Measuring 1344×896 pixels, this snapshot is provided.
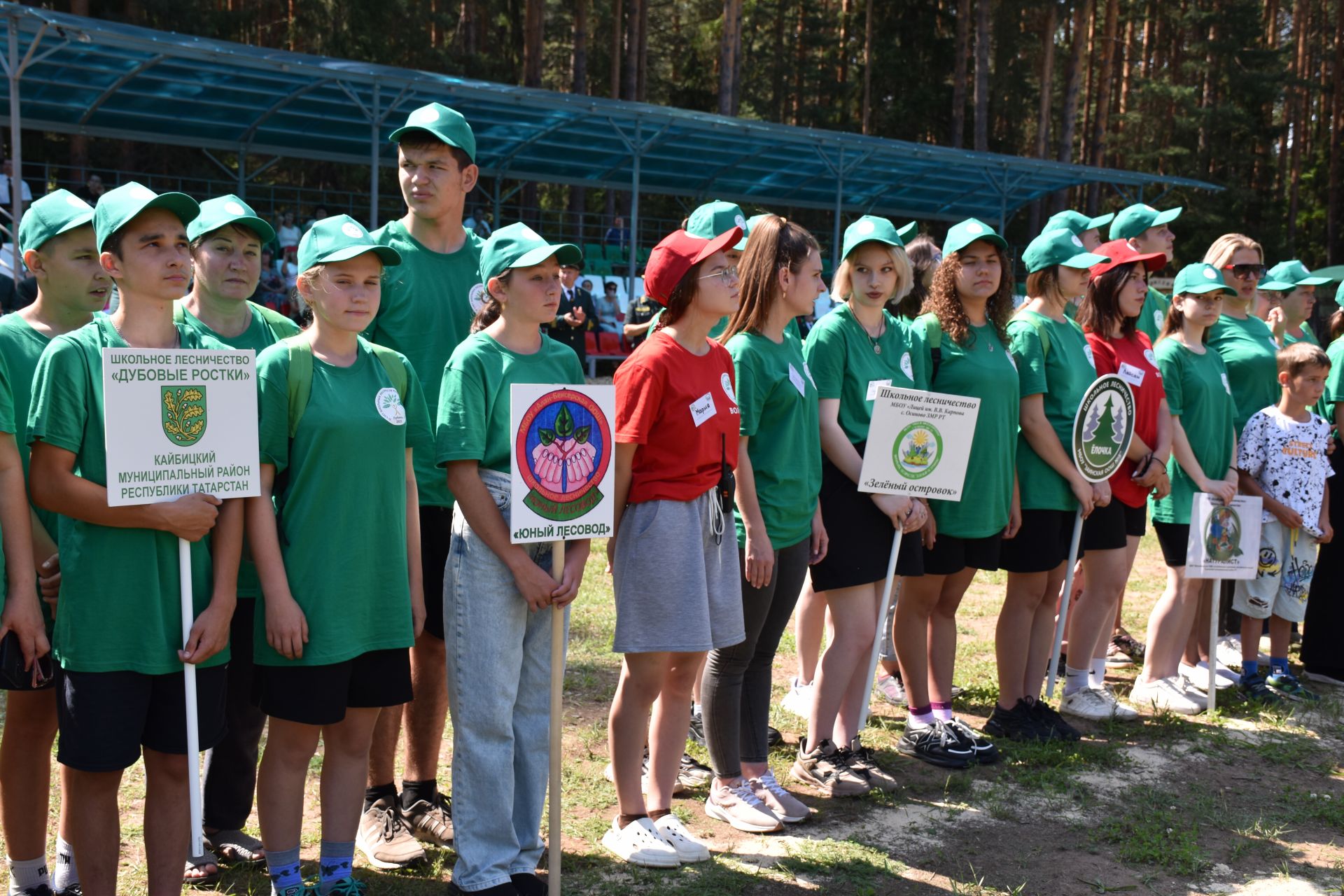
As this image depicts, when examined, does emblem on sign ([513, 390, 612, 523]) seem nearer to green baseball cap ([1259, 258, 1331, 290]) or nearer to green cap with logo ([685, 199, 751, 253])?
green cap with logo ([685, 199, 751, 253])

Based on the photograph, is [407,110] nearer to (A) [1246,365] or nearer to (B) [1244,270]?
(B) [1244,270]

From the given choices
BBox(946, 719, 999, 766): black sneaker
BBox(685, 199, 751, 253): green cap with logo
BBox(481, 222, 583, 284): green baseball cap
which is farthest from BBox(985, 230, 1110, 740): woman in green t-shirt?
BBox(481, 222, 583, 284): green baseball cap

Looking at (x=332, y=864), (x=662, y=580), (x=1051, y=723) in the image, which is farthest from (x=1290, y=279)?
Answer: (x=332, y=864)

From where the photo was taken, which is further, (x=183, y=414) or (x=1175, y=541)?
(x=1175, y=541)

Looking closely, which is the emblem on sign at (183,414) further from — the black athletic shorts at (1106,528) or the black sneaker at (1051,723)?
the black athletic shorts at (1106,528)

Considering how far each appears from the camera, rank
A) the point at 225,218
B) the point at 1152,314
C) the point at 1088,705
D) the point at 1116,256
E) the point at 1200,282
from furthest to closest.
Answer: the point at 1152,314
the point at 1200,282
the point at 1088,705
the point at 1116,256
the point at 225,218

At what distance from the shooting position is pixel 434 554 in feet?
12.3

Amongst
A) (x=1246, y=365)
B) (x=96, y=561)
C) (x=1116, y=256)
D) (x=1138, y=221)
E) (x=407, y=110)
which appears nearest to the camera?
(x=96, y=561)

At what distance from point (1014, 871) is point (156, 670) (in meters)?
2.74

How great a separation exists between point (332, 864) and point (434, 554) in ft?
3.22

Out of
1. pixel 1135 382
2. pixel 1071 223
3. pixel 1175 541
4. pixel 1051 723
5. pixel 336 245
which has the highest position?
pixel 1071 223

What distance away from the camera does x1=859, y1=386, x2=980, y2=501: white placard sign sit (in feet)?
14.2

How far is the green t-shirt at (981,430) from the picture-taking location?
472cm

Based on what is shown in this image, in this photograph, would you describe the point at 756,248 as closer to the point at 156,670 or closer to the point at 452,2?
the point at 156,670
